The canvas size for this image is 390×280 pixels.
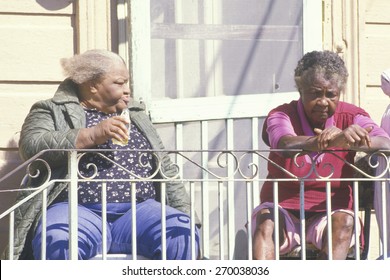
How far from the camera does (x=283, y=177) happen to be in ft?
21.0

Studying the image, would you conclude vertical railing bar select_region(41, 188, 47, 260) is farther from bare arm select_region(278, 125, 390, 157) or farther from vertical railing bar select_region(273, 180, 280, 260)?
bare arm select_region(278, 125, 390, 157)

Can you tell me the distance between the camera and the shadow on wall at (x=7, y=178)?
22.4 feet

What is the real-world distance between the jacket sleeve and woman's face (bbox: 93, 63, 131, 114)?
0.73ft

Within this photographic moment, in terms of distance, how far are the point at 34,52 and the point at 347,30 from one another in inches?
72.2

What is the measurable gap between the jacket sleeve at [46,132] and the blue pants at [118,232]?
0.29 metres

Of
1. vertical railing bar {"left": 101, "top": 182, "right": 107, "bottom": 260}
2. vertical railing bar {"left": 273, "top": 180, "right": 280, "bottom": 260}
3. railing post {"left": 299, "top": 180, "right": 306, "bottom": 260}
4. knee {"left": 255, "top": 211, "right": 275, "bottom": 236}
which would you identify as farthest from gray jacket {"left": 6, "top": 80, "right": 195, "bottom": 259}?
railing post {"left": 299, "top": 180, "right": 306, "bottom": 260}

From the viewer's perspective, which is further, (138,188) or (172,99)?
(172,99)

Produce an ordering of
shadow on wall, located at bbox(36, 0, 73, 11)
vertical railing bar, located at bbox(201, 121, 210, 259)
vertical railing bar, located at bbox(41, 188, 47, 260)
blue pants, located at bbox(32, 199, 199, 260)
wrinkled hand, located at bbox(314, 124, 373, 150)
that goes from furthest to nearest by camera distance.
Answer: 1. shadow on wall, located at bbox(36, 0, 73, 11)
2. vertical railing bar, located at bbox(201, 121, 210, 259)
3. blue pants, located at bbox(32, 199, 199, 260)
4. wrinkled hand, located at bbox(314, 124, 373, 150)
5. vertical railing bar, located at bbox(41, 188, 47, 260)

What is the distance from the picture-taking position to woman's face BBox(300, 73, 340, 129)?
6273mm

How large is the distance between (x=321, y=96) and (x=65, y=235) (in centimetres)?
144

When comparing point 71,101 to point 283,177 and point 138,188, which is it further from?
point 283,177

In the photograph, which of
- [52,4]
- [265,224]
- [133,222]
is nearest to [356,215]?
[265,224]

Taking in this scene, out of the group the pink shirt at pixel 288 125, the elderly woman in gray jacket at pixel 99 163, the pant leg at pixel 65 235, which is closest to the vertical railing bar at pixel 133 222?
the elderly woman in gray jacket at pixel 99 163
